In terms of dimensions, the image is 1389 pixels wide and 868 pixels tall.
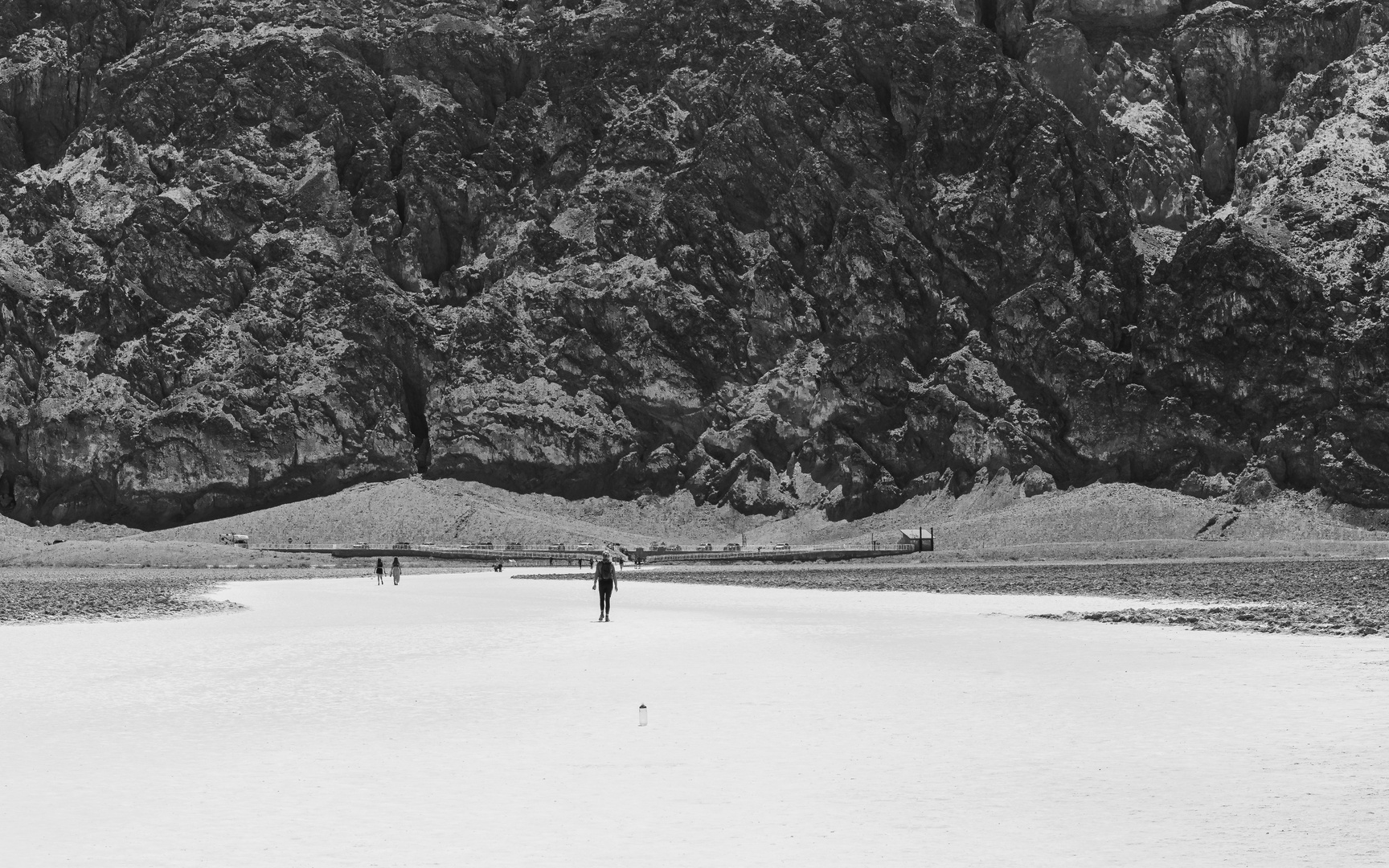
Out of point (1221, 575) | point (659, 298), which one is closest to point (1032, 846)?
point (1221, 575)

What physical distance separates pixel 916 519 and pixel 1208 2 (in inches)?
2340

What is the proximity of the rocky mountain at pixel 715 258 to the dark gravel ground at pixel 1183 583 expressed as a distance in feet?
102

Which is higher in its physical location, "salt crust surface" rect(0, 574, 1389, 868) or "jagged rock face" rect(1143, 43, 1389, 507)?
"jagged rock face" rect(1143, 43, 1389, 507)

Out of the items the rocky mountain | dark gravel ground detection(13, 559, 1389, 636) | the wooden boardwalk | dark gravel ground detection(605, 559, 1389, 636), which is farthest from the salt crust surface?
the rocky mountain

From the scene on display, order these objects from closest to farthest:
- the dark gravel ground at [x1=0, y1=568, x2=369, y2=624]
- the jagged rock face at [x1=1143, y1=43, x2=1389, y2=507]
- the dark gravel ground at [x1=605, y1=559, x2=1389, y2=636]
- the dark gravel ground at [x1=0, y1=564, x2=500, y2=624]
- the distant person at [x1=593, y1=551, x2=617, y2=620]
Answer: the dark gravel ground at [x1=605, y1=559, x2=1389, y2=636], the distant person at [x1=593, y1=551, x2=617, y2=620], the dark gravel ground at [x1=0, y1=568, x2=369, y2=624], the dark gravel ground at [x1=0, y1=564, x2=500, y2=624], the jagged rock face at [x1=1143, y1=43, x2=1389, y2=507]

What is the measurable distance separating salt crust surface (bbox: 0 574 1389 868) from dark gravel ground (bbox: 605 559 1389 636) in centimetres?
420

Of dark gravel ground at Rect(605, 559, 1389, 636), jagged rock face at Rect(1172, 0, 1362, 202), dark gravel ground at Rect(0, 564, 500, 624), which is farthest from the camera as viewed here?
jagged rock face at Rect(1172, 0, 1362, 202)

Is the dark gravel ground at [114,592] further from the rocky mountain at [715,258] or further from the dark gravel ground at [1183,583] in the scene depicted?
the rocky mountain at [715,258]

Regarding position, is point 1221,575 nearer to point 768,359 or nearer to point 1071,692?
point 1071,692

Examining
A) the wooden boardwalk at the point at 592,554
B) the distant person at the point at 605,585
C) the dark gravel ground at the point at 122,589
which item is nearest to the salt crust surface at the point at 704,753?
the distant person at the point at 605,585

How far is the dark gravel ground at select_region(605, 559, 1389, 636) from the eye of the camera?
2959 centimetres

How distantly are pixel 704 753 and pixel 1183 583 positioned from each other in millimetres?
38760

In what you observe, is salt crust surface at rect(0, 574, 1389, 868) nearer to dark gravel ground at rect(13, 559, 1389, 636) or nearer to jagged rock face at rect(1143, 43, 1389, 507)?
dark gravel ground at rect(13, 559, 1389, 636)

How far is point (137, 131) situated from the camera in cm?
13325
